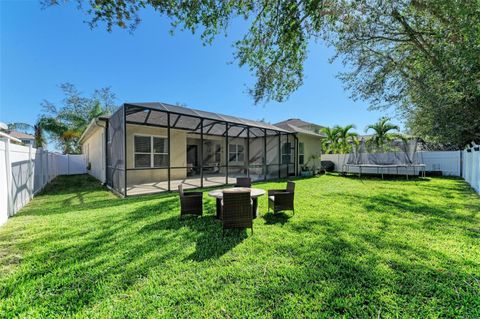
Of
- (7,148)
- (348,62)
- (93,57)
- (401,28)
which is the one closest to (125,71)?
(93,57)

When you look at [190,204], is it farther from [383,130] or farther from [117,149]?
[383,130]

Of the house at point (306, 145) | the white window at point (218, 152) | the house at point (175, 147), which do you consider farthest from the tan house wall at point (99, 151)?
the house at point (306, 145)

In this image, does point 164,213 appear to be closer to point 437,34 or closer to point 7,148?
point 7,148

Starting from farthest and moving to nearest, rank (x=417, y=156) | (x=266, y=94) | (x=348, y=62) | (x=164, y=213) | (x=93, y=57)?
(x=93, y=57) < (x=417, y=156) < (x=348, y=62) < (x=266, y=94) < (x=164, y=213)

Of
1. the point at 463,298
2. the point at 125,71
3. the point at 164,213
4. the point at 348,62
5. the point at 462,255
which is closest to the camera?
the point at 463,298

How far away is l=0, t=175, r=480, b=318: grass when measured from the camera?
2178 millimetres

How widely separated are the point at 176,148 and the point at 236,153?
5.77m

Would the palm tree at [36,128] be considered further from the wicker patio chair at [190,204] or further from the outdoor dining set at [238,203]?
the outdoor dining set at [238,203]

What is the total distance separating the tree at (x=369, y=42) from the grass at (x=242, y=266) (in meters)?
4.33

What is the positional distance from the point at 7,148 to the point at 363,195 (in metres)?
11.0

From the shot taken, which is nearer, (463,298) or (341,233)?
(463,298)

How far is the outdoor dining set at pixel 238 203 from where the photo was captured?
12.8 feet

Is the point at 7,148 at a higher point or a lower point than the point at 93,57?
lower

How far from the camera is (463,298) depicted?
2.29 m
